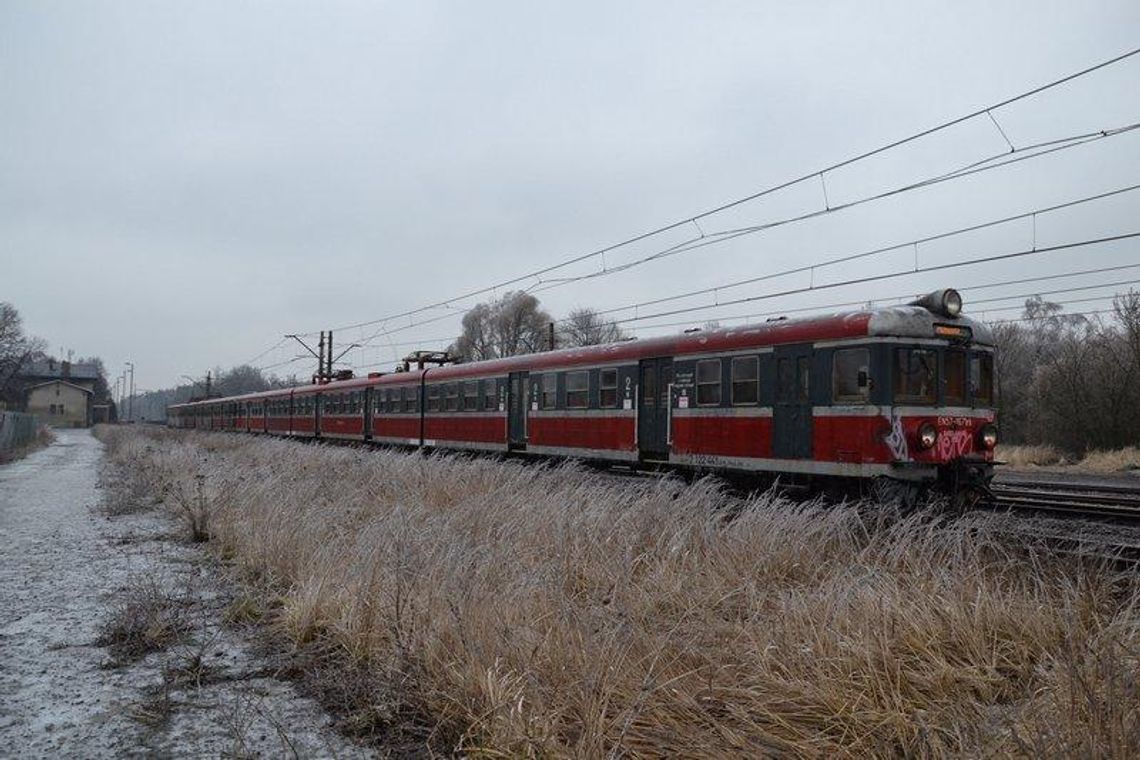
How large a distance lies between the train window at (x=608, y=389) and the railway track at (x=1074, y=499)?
250 inches

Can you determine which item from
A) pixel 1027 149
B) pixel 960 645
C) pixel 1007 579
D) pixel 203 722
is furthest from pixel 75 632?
pixel 1027 149

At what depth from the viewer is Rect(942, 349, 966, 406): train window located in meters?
10.0

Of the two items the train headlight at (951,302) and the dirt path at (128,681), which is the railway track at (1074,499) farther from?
the dirt path at (128,681)

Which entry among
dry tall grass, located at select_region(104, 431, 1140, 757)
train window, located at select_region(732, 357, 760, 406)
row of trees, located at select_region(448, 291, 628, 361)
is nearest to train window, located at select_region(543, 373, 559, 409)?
train window, located at select_region(732, 357, 760, 406)

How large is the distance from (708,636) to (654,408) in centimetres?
956

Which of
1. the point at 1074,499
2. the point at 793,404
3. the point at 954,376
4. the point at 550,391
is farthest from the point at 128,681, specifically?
the point at 1074,499

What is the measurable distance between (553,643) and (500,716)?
0.59m

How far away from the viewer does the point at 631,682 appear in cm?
343

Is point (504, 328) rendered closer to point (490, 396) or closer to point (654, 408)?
point (490, 396)

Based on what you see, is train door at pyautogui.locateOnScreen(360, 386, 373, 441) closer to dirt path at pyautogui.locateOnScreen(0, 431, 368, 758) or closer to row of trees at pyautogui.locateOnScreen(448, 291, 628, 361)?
dirt path at pyautogui.locateOnScreen(0, 431, 368, 758)

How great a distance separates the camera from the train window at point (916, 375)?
377 inches

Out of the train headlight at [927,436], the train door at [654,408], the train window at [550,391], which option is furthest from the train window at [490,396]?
the train headlight at [927,436]

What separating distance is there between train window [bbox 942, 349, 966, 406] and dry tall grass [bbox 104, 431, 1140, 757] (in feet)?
12.4

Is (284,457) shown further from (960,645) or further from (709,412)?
(960,645)
